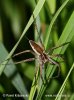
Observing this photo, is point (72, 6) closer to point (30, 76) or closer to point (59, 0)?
point (59, 0)

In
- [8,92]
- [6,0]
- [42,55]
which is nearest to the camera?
[42,55]

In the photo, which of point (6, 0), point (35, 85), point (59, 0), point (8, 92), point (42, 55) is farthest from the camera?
point (6, 0)

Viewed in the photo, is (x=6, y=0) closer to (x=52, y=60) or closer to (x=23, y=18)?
(x=23, y=18)

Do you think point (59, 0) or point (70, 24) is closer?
point (70, 24)

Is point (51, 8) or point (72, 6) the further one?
point (72, 6)

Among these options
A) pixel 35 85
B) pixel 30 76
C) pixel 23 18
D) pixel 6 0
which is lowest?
pixel 30 76

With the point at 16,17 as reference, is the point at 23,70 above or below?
below

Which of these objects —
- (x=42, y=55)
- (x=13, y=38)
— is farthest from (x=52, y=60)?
(x=13, y=38)

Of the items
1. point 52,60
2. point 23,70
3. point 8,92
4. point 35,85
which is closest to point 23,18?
point 23,70

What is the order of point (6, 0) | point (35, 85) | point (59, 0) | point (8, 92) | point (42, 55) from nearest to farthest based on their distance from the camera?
point (35, 85) < point (42, 55) < point (59, 0) < point (8, 92) < point (6, 0)
